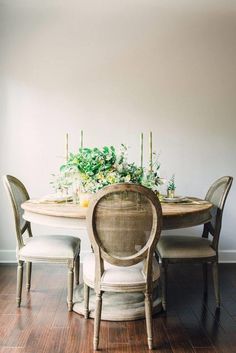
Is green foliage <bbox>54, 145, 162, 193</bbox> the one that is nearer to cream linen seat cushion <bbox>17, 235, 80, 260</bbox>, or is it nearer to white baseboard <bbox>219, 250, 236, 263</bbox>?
cream linen seat cushion <bbox>17, 235, 80, 260</bbox>

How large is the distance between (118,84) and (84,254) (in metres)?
1.85

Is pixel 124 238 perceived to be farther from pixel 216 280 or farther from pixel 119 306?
pixel 216 280

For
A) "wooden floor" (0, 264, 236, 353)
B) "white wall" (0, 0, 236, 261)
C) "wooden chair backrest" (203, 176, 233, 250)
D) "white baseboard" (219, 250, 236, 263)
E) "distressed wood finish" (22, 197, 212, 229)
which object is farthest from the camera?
"white baseboard" (219, 250, 236, 263)

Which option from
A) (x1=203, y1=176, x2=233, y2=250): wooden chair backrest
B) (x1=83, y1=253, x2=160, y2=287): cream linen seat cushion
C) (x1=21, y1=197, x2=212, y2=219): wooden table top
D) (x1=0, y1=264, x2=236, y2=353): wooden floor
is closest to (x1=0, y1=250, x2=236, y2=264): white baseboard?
(x1=0, y1=264, x2=236, y2=353): wooden floor

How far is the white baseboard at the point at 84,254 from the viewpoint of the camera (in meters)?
3.85

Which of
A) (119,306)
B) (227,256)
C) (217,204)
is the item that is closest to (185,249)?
(217,204)

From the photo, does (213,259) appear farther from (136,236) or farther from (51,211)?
(51,211)

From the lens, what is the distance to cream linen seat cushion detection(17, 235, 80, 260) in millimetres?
2605

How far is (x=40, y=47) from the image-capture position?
3801 mm

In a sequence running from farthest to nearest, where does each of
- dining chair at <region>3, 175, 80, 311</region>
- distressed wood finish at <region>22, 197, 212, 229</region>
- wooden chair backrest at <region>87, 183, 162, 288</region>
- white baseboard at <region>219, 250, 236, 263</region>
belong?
1. white baseboard at <region>219, 250, 236, 263</region>
2. dining chair at <region>3, 175, 80, 311</region>
3. distressed wood finish at <region>22, 197, 212, 229</region>
4. wooden chair backrest at <region>87, 183, 162, 288</region>

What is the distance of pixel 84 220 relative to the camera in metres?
2.32

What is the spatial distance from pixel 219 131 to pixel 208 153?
26cm

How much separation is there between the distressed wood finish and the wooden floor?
2.20 ft

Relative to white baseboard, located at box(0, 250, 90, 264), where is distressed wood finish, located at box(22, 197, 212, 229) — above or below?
above
